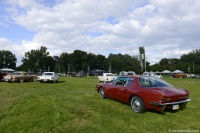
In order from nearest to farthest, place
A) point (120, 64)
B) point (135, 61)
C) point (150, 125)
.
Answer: point (150, 125), point (120, 64), point (135, 61)

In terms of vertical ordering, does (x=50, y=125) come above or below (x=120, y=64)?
below

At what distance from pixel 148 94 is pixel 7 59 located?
109 m

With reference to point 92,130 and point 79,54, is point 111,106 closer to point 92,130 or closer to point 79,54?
point 92,130

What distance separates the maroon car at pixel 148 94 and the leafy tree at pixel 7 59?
102664 mm

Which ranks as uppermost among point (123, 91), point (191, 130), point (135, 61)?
point (135, 61)

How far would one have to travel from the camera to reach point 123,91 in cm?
806

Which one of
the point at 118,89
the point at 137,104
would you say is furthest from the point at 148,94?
the point at 118,89

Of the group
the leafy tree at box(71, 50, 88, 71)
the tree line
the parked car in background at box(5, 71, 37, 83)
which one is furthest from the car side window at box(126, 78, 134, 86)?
the leafy tree at box(71, 50, 88, 71)

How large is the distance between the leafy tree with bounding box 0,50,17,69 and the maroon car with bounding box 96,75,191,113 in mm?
102664

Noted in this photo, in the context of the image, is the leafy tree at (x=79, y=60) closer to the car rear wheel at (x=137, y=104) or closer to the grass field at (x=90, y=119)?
the grass field at (x=90, y=119)

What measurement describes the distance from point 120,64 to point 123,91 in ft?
334

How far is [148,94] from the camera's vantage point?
6730mm

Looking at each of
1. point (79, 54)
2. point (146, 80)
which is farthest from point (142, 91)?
point (79, 54)

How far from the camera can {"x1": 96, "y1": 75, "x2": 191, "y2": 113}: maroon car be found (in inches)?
256
